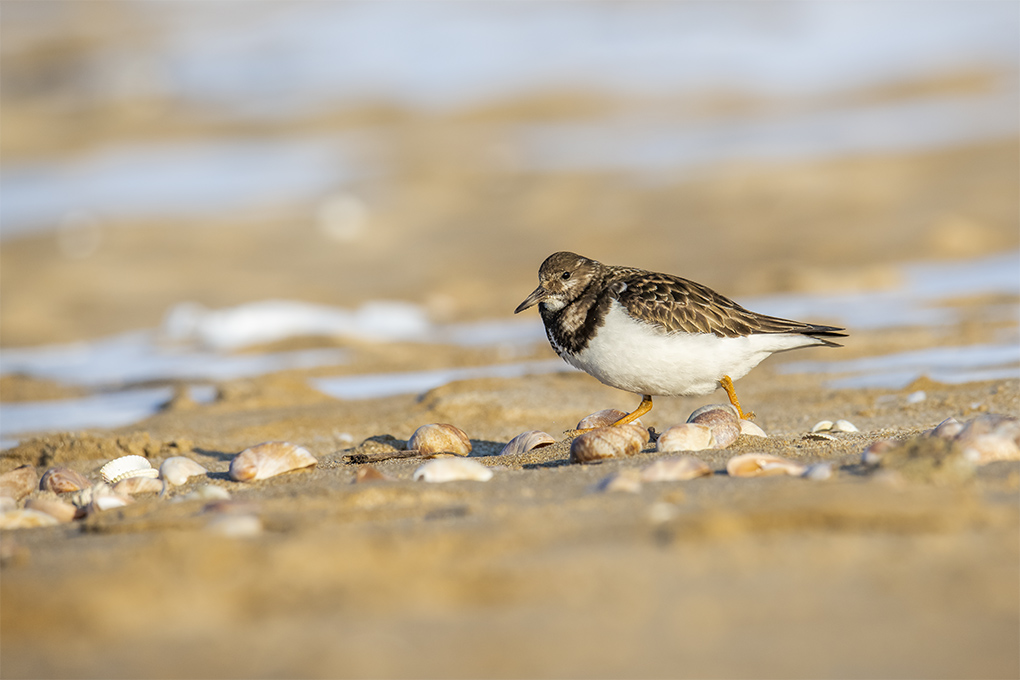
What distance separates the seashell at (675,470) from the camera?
3.32m

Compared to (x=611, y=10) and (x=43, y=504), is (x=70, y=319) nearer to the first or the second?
(x=43, y=504)

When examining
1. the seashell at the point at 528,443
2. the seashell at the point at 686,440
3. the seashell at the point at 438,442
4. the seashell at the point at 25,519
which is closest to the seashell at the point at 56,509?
the seashell at the point at 25,519

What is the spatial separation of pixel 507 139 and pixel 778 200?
8126mm

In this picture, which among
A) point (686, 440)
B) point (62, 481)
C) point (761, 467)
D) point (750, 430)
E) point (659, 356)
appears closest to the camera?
point (761, 467)

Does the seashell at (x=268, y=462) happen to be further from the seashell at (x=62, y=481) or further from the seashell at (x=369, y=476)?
the seashell at (x=62, y=481)

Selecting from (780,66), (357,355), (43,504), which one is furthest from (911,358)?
(780,66)

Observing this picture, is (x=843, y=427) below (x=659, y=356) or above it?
below

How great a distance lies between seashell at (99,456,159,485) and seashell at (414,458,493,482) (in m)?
1.31

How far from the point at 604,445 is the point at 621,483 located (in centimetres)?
71

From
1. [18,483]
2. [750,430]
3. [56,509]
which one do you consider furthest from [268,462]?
[750,430]

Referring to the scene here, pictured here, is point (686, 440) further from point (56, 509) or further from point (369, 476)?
point (56, 509)

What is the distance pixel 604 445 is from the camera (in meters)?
3.86

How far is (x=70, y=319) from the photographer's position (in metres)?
10.8

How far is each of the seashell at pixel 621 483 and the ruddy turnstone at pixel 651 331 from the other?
1292mm
